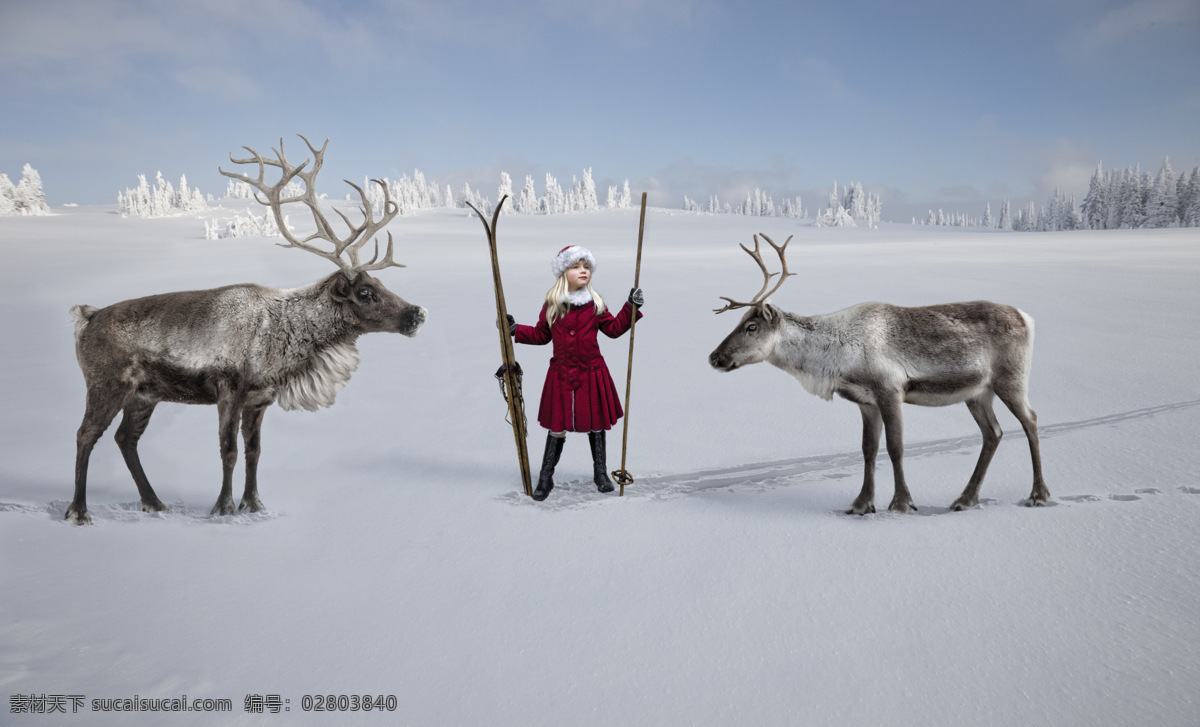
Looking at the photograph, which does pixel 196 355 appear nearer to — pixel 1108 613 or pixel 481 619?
pixel 481 619

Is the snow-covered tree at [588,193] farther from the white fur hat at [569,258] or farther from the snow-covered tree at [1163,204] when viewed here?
the white fur hat at [569,258]

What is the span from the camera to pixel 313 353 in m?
4.23

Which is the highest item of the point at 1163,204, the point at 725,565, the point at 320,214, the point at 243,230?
the point at 1163,204

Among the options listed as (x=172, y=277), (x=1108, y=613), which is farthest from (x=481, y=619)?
(x=172, y=277)

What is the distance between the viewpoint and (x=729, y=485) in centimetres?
423

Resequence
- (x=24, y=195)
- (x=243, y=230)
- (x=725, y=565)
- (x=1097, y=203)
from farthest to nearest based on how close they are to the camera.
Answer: (x=1097, y=203)
(x=24, y=195)
(x=243, y=230)
(x=725, y=565)

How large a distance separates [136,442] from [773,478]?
13.2 feet

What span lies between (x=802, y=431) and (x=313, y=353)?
3495 mm

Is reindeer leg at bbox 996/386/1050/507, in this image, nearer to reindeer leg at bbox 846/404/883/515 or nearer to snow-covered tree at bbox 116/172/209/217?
reindeer leg at bbox 846/404/883/515

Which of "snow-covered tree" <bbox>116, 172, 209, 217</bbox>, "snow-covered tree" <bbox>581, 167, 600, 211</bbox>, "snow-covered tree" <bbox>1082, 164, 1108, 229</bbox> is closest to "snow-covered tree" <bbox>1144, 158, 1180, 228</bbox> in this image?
"snow-covered tree" <bbox>1082, 164, 1108, 229</bbox>

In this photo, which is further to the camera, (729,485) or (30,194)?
(30,194)

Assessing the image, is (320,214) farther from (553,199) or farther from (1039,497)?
(553,199)

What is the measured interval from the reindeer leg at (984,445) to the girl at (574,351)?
2.12m

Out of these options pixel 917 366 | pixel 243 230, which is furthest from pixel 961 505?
pixel 243 230
